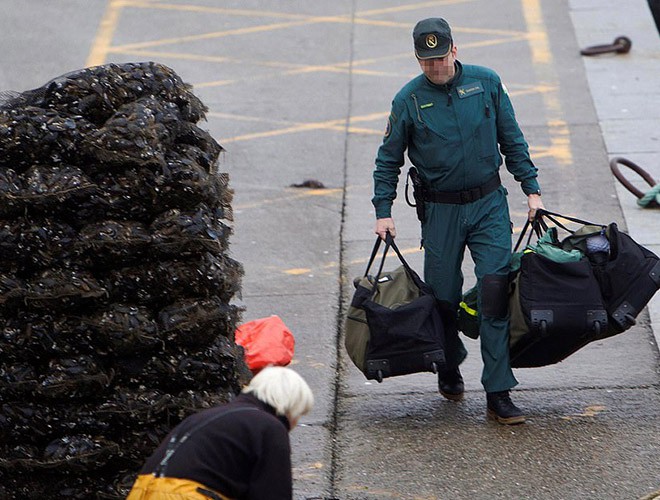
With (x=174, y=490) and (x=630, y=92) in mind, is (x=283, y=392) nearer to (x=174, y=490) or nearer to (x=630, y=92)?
(x=174, y=490)

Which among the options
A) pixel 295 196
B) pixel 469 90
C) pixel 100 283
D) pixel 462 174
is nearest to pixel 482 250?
pixel 462 174

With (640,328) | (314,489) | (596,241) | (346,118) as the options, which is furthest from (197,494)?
(346,118)

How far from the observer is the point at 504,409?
6.45 metres

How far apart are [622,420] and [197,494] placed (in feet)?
10.3

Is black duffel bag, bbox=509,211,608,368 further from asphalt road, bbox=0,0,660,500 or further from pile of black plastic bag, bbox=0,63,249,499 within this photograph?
pile of black plastic bag, bbox=0,63,249,499

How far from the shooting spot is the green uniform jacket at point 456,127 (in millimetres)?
6293

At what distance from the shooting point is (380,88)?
40.7ft

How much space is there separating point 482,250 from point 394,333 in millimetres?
666

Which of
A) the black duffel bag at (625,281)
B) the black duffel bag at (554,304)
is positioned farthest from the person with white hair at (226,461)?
the black duffel bag at (625,281)

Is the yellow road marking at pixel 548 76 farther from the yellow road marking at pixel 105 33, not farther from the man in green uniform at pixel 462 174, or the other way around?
the yellow road marking at pixel 105 33

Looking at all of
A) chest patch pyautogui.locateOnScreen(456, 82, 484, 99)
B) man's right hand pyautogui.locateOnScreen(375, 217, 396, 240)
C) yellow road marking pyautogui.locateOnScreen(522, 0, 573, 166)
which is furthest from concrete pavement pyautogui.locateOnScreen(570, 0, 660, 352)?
chest patch pyautogui.locateOnScreen(456, 82, 484, 99)

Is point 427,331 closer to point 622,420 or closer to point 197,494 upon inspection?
point 622,420

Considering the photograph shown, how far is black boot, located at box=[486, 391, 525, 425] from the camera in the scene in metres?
6.45

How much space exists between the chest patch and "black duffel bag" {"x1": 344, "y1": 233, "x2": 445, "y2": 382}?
3.06 ft
